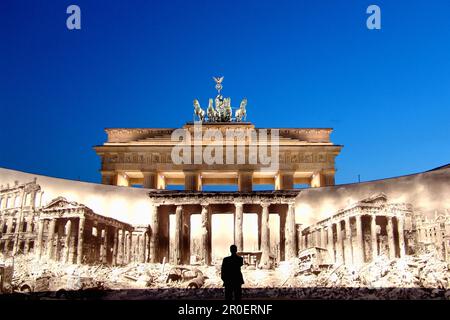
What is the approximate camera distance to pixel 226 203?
666 inches

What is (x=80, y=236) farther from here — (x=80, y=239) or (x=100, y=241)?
(x=100, y=241)

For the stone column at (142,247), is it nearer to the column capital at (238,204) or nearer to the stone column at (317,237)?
the column capital at (238,204)

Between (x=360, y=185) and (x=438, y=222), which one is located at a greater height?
(x=360, y=185)

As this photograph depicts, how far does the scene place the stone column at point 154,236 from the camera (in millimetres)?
16297

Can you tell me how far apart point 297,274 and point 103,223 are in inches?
→ 254

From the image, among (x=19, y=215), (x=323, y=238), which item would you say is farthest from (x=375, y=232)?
(x=19, y=215)

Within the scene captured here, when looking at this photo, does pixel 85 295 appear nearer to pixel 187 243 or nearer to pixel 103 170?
pixel 187 243

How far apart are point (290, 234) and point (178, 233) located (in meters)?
3.65

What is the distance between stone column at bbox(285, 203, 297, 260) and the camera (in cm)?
1638

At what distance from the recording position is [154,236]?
16.6m
